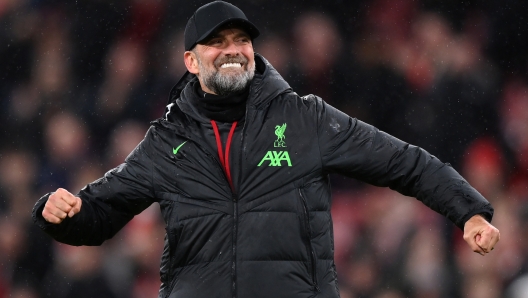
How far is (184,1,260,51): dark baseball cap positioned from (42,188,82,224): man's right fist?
25.7 inches

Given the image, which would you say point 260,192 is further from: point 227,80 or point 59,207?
point 59,207

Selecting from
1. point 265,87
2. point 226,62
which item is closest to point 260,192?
point 265,87

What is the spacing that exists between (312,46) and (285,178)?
2527 mm

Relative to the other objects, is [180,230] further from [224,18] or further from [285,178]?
[224,18]

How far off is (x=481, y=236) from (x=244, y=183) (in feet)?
2.24

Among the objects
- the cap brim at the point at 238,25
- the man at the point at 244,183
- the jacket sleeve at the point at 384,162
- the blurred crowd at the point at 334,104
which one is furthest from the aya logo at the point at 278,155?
the blurred crowd at the point at 334,104

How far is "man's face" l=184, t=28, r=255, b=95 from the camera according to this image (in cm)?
280

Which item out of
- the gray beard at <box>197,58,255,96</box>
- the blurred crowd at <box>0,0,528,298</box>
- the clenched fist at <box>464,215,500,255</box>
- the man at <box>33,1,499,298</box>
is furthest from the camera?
the blurred crowd at <box>0,0,528,298</box>

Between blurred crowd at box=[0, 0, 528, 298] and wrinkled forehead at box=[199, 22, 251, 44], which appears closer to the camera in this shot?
wrinkled forehead at box=[199, 22, 251, 44]

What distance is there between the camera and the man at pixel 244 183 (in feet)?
8.45

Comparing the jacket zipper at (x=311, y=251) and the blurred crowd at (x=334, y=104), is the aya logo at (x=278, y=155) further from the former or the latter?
the blurred crowd at (x=334, y=104)

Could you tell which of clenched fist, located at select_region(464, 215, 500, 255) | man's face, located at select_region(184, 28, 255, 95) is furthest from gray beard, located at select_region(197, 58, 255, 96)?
clenched fist, located at select_region(464, 215, 500, 255)

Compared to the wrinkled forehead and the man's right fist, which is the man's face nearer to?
the wrinkled forehead

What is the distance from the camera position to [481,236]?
2441 millimetres
